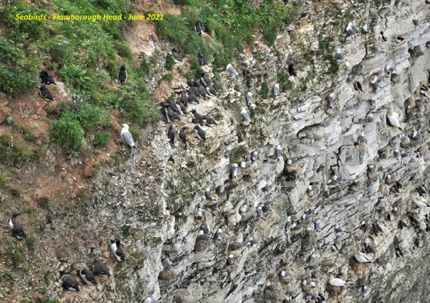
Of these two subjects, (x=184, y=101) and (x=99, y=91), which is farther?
(x=184, y=101)

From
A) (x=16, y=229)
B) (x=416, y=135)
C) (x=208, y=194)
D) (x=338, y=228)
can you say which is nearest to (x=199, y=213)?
(x=208, y=194)

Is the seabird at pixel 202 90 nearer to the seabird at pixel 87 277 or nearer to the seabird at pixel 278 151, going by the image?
the seabird at pixel 278 151

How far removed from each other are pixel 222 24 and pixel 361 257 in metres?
12.6

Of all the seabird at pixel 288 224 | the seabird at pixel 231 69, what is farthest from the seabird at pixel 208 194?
the seabird at pixel 288 224

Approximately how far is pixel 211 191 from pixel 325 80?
23.3 ft

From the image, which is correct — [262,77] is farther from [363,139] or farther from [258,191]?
[363,139]

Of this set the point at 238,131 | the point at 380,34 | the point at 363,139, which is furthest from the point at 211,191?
the point at 380,34

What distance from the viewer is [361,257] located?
23.5 metres

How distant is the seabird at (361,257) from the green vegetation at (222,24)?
36.4 ft

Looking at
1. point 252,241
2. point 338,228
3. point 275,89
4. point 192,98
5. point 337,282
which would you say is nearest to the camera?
point 192,98

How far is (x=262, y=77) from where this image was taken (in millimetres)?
16531

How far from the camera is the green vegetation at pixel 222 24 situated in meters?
14.7

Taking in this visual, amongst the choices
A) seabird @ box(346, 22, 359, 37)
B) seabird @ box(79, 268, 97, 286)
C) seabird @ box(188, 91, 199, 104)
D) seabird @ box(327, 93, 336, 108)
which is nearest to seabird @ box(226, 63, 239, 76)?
seabird @ box(188, 91, 199, 104)

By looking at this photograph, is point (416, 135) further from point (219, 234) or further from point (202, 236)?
point (202, 236)
